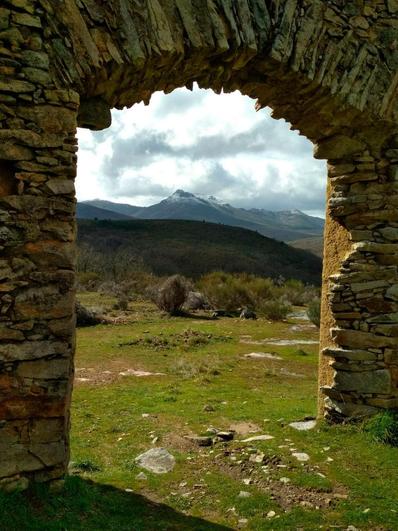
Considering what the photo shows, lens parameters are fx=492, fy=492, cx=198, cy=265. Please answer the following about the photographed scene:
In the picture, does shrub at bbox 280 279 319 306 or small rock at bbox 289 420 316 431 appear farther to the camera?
shrub at bbox 280 279 319 306

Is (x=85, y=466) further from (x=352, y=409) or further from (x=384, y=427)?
(x=384, y=427)

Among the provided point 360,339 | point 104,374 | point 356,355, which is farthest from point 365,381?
point 104,374

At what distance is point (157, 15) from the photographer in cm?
450

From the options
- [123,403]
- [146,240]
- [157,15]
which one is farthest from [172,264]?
[157,15]

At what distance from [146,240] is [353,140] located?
46.2 metres

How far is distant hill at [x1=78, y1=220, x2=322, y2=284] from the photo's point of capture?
42.2m

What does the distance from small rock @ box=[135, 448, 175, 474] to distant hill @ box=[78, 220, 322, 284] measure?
31.9 meters

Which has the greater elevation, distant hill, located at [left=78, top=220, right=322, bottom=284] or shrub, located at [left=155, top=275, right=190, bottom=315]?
distant hill, located at [left=78, top=220, right=322, bottom=284]

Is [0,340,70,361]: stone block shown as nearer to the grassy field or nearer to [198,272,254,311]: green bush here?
the grassy field

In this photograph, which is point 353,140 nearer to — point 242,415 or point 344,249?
point 344,249

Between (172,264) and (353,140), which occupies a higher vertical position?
(353,140)

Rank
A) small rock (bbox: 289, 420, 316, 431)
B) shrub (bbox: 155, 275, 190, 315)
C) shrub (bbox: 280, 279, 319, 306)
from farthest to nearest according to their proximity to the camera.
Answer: shrub (bbox: 280, 279, 319, 306), shrub (bbox: 155, 275, 190, 315), small rock (bbox: 289, 420, 316, 431)

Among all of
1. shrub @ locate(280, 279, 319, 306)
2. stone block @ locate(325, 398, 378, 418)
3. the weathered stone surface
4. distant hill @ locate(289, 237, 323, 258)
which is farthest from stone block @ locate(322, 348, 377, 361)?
distant hill @ locate(289, 237, 323, 258)

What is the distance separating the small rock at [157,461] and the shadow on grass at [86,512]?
23.2 inches
